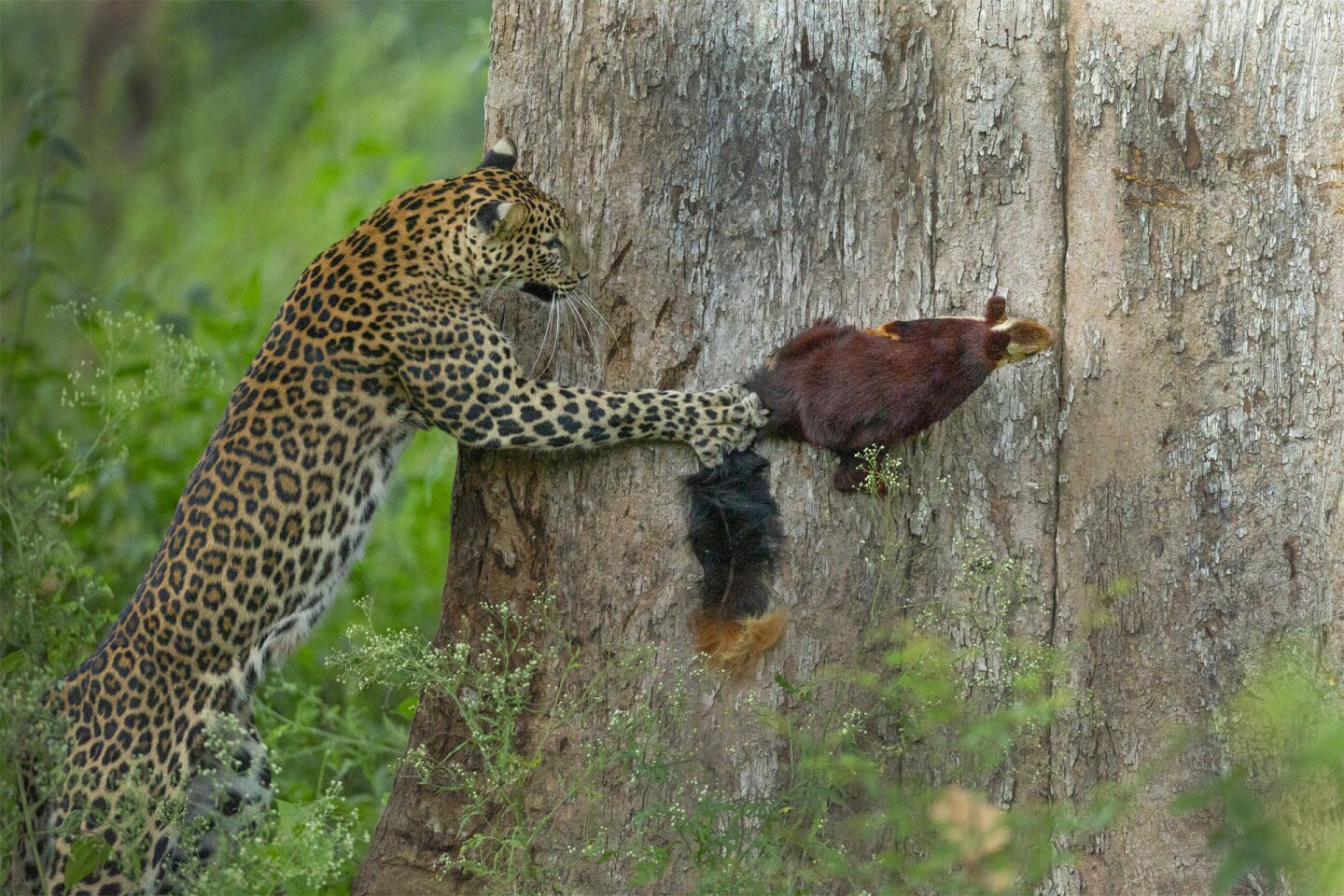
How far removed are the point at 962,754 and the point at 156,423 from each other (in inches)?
197

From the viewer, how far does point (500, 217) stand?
433 centimetres

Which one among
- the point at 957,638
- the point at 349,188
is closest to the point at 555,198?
the point at 957,638

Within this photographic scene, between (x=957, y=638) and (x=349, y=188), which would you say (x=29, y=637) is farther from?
(x=349, y=188)

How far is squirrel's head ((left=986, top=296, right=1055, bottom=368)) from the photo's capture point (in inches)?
149

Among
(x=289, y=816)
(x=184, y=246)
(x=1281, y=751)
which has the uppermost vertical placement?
(x=184, y=246)

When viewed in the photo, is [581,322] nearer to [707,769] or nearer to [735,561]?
[735,561]

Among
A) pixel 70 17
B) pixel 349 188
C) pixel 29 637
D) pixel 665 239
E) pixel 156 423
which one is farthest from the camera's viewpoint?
pixel 70 17

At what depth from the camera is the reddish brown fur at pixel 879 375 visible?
3.84 m

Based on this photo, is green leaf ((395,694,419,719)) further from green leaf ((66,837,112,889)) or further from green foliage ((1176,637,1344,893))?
green foliage ((1176,637,1344,893))

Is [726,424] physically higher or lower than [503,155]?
lower

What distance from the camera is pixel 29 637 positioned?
12.3 ft

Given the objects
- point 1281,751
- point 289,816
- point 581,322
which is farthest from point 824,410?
point 289,816

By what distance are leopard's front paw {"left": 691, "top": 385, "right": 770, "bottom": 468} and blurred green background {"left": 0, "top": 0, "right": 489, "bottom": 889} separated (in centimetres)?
141

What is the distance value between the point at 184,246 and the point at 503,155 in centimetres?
737
